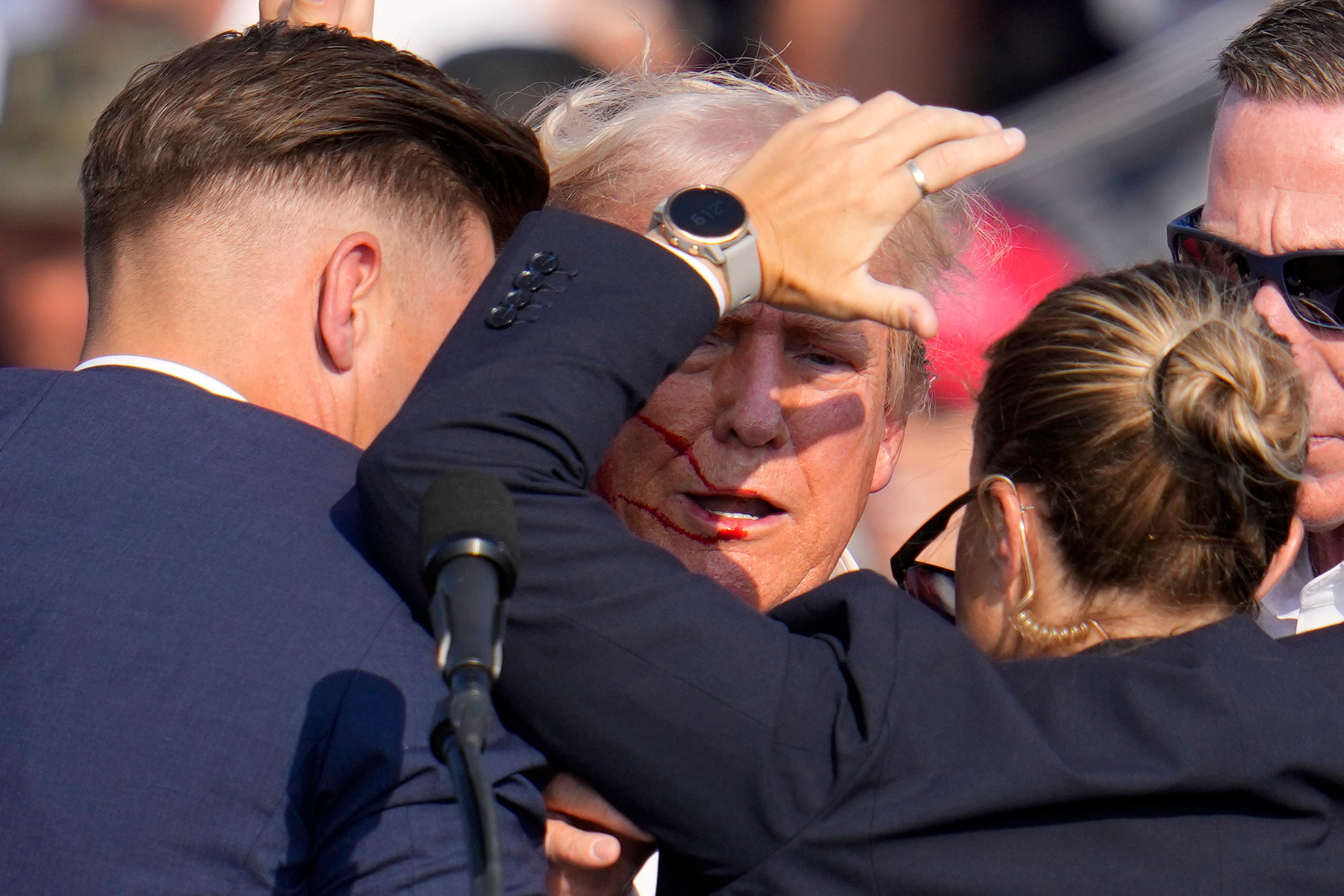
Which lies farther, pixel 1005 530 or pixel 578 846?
pixel 1005 530

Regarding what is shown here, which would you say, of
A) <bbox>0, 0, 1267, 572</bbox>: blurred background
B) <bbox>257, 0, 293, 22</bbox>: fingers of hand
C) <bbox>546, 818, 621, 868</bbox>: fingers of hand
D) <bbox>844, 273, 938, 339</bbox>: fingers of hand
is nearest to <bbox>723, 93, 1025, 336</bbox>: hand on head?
<bbox>844, 273, 938, 339</bbox>: fingers of hand

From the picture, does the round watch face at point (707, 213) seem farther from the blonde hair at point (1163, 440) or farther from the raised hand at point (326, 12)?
the raised hand at point (326, 12)

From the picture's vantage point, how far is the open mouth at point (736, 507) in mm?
2408

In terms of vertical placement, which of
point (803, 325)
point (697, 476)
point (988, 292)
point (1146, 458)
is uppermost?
point (1146, 458)

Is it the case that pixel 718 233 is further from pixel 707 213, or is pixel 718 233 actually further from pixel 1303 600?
pixel 1303 600

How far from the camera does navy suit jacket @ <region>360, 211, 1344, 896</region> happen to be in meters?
1.55

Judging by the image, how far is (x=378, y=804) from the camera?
1532 mm

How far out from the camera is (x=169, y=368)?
1.82 m

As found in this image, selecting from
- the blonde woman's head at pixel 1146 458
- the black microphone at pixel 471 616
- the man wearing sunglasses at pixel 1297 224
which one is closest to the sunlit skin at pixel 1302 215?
the man wearing sunglasses at pixel 1297 224

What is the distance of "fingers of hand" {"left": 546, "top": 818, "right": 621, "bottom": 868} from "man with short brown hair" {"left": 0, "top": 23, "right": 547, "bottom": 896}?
55mm

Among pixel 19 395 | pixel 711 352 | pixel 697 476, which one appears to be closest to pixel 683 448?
pixel 697 476

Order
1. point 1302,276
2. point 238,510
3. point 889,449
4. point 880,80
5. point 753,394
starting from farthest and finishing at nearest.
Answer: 1. point 880,80
2. point 889,449
3. point 1302,276
4. point 753,394
5. point 238,510

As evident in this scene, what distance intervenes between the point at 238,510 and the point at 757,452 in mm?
971

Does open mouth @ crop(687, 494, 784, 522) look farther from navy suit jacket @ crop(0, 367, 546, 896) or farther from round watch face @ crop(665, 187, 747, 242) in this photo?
navy suit jacket @ crop(0, 367, 546, 896)
